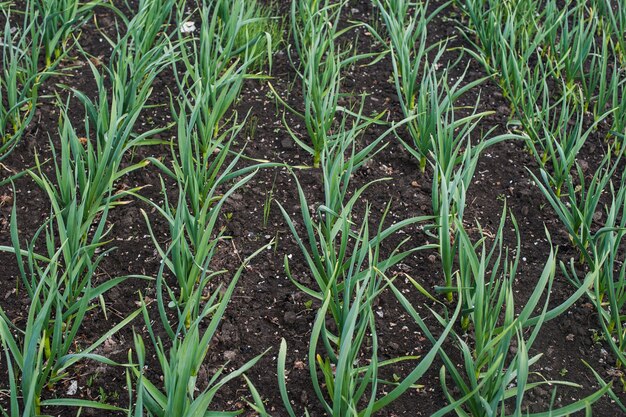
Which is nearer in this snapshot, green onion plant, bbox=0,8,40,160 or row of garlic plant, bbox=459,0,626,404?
row of garlic plant, bbox=459,0,626,404

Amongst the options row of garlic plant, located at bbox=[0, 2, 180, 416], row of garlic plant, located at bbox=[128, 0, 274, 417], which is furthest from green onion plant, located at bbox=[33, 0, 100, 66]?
row of garlic plant, located at bbox=[128, 0, 274, 417]

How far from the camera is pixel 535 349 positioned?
2.15 meters

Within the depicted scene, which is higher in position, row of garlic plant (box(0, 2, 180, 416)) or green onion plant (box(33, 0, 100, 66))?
green onion plant (box(33, 0, 100, 66))

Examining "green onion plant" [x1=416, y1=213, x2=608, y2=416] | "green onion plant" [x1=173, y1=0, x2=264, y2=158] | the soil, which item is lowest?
the soil

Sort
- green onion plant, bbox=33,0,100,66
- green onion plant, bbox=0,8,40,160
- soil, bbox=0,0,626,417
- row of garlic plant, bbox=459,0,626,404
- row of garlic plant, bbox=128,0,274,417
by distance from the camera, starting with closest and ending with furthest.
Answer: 1. row of garlic plant, bbox=128,0,274,417
2. soil, bbox=0,0,626,417
3. row of garlic plant, bbox=459,0,626,404
4. green onion plant, bbox=0,8,40,160
5. green onion plant, bbox=33,0,100,66

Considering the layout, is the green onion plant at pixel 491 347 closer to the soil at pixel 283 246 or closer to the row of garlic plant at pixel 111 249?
the soil at pixel 283 246

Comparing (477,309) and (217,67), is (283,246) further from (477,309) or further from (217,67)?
(477,309)

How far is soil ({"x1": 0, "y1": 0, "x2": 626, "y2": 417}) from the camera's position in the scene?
2.04 metres

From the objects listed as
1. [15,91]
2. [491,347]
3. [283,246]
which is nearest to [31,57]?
[15,91]

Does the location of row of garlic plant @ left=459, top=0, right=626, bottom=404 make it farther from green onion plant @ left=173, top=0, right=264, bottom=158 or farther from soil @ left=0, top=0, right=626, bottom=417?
green onion plant @ left=173, top=0, right=264, bottom=158

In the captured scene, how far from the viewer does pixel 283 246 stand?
8.03 ft

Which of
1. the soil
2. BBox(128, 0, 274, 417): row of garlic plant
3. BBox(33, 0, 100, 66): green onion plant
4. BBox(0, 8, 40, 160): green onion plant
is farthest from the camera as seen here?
BBox(33, 0, 100, 66): green onion plant

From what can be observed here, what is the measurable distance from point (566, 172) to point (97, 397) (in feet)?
4.73

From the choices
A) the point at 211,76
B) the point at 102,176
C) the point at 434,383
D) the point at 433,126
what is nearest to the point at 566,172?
the point at 433,126
